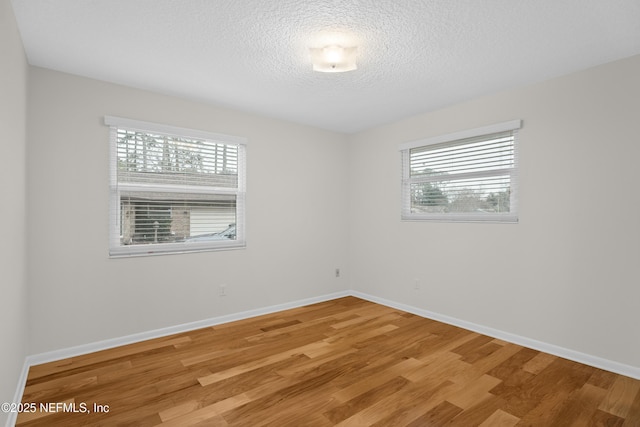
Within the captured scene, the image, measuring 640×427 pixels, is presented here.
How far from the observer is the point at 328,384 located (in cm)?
244

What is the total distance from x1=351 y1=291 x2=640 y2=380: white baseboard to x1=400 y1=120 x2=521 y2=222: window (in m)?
1.14

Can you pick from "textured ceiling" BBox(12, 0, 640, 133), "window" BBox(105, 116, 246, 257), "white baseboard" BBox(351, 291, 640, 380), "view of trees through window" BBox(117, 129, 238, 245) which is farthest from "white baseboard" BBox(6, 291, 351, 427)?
"textured ceiling" BBox(12, 0, 640, 133)

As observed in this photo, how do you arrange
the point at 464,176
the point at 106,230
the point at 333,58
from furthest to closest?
the point at 464,176, the point at 106,230, the point at 333,58

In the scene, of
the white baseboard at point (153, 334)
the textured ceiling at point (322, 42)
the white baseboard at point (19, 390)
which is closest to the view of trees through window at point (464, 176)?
the textured ceiling at point (322, 42)

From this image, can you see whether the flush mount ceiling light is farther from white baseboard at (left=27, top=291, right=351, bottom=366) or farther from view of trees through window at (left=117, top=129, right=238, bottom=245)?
white baseboard at (left=27, top=291, right=351, bottom=366)

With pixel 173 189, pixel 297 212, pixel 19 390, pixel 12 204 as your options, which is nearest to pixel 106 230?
pixel 173 189

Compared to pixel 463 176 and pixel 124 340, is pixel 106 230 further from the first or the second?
pixel 463 176

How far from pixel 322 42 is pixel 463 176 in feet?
7.29

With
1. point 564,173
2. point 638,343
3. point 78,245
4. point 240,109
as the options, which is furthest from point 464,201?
point 78,245

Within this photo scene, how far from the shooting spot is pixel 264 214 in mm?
4141

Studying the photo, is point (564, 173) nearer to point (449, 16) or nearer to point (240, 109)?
point (449, 16)

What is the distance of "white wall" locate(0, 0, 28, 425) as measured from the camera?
5.81 feet

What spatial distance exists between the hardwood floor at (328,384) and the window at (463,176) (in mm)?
1354

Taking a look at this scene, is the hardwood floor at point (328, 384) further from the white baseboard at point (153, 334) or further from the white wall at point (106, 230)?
the white wall at point (106, 230)
